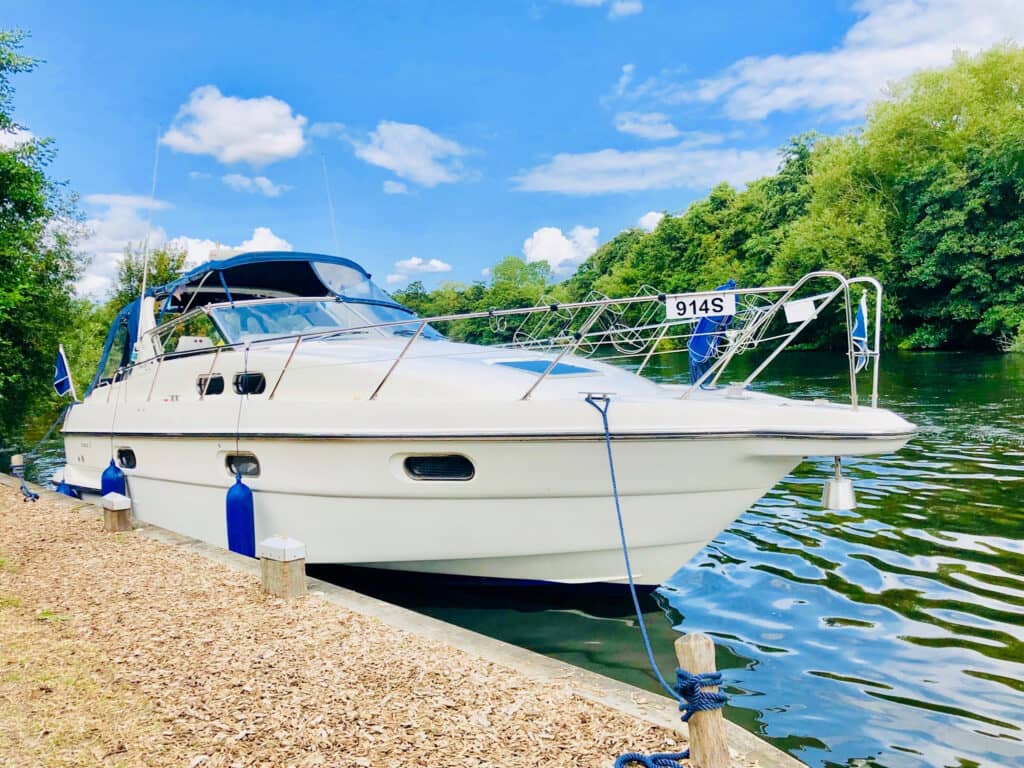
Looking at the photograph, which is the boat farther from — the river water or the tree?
the tree

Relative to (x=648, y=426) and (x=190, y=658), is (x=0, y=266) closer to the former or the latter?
(x=190, y=658)

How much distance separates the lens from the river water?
3525 mm

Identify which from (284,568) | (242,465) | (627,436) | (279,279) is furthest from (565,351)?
(279,279)

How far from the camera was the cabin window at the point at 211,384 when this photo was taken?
6.18 meters

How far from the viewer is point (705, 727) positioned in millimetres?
2607

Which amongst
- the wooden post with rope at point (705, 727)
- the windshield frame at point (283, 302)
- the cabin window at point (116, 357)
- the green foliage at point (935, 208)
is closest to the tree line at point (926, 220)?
the green foliage at point (935, 208)

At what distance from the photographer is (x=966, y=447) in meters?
9.62

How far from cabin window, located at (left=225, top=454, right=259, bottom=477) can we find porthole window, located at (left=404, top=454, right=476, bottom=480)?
153 centimetres

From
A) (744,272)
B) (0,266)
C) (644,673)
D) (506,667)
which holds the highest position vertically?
(744,272)

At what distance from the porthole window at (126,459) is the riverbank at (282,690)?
269cm

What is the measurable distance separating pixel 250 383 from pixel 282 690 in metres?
3.10

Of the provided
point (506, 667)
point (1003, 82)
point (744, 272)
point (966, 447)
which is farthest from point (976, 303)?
point (506, 667)

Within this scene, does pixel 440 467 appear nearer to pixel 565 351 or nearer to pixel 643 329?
pixel 565 351

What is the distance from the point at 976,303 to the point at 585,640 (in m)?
31.2
